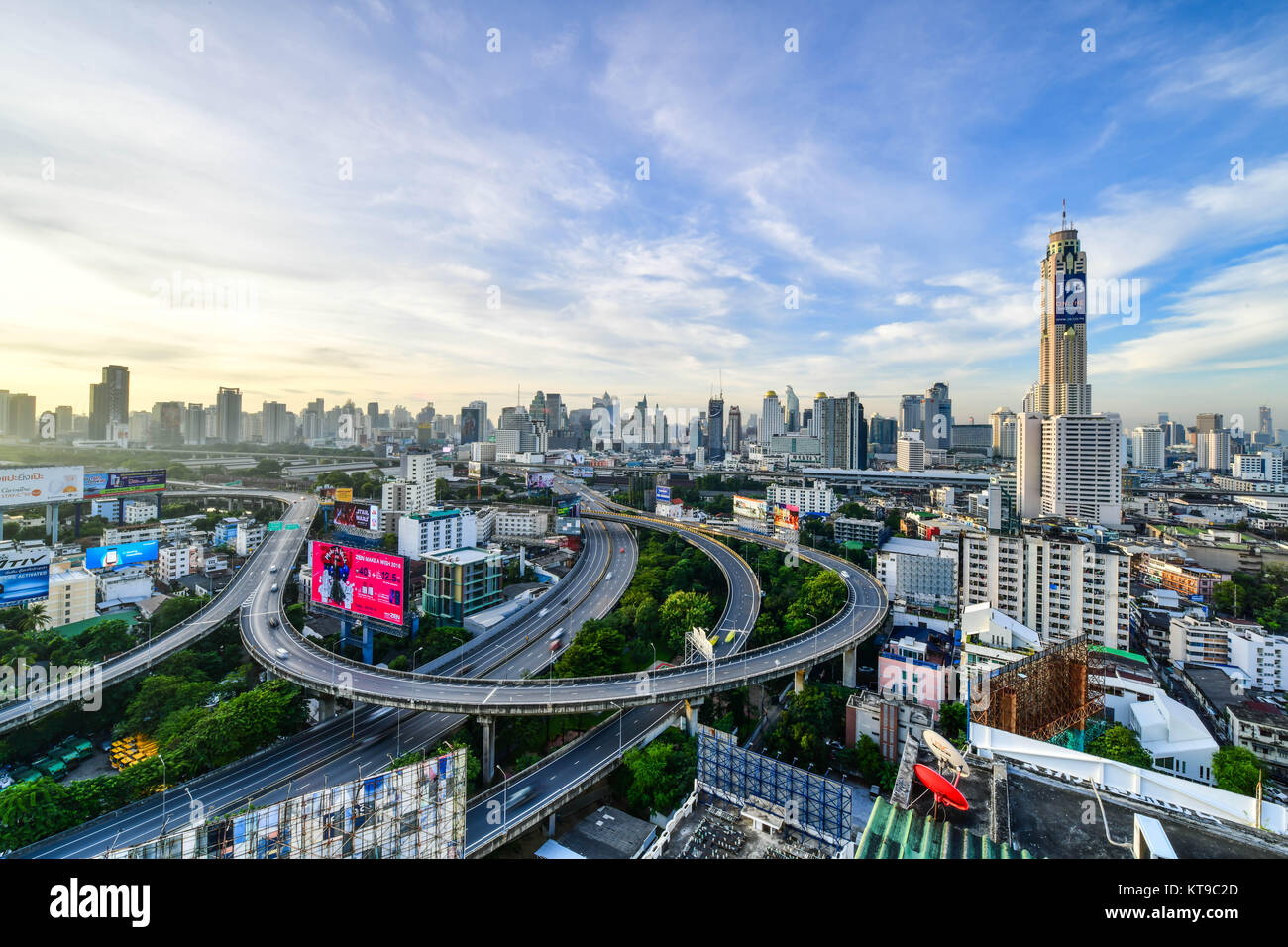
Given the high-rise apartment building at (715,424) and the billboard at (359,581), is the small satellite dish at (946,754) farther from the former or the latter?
the high-rise apartment building at (715,424)

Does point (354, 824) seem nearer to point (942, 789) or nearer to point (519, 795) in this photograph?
point (519, 795)


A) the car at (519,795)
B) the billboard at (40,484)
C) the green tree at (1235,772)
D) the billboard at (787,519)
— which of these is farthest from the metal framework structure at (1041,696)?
the billboard at (40,484)

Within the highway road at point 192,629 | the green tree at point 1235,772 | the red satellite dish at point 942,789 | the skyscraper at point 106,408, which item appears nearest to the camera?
the red satellite dish at point 942,789

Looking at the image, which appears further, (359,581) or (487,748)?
(359,581)

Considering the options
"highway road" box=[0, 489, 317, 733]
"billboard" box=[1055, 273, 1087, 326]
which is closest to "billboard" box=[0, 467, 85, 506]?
"highway road" box=[0, 489, 317, 733]

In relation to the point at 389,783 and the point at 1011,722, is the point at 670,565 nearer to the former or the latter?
the point at 1011,722

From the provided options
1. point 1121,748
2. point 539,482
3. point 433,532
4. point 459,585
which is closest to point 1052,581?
point 1121,748
